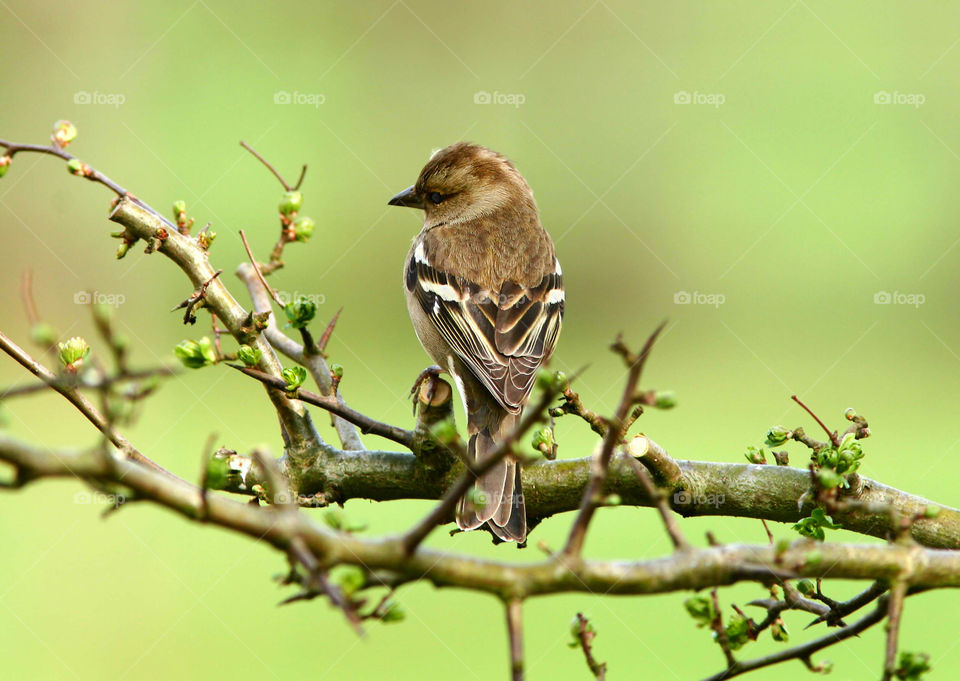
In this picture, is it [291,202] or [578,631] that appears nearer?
[578,631]

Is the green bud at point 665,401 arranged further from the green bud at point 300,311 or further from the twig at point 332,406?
the green bud at point 300,311

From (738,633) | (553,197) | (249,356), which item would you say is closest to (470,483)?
(738,633)

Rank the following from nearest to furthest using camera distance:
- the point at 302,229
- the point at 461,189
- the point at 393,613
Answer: the point at 393,613, the point at 302,229, the point at 461,189

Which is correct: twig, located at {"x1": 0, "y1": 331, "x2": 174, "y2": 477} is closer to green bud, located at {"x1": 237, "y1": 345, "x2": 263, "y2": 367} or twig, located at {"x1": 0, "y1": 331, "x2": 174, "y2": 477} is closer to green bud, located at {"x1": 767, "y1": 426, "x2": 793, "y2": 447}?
green bud, located at {"x1": 237, "y1": 345, "x2": 263, "y2": 367}

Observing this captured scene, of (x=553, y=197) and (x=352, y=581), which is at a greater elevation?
(x=553, y=197)

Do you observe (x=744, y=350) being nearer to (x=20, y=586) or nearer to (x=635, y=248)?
(x=635, y=248)

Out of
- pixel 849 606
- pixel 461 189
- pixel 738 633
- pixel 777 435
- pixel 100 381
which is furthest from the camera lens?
pixel 461 189

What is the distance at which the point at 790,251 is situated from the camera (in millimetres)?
15883

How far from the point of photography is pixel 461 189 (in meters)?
5.25

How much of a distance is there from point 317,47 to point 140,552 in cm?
1117

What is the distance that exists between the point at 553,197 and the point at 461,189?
1184cm

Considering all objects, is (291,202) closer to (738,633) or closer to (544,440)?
(544,440)

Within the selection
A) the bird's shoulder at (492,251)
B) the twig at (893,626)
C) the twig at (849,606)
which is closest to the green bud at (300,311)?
the twig at (849,606)

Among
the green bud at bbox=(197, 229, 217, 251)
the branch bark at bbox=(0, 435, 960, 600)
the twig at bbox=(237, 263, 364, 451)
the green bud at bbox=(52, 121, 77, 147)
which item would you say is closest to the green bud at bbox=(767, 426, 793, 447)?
the branch bark at bbox=(0, 435, 960, 600)
